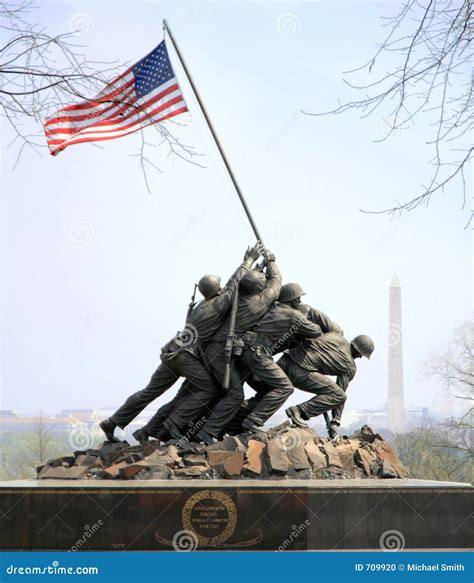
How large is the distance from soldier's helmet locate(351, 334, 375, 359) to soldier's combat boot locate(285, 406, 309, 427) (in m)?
1.34

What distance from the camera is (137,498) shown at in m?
11.6

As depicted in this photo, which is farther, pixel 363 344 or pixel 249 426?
pixel 363 344

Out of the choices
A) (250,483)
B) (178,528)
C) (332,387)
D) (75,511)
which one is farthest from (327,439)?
(75,511)

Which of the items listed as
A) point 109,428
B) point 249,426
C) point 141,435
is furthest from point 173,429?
point 249,426

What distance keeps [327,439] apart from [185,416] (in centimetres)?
199

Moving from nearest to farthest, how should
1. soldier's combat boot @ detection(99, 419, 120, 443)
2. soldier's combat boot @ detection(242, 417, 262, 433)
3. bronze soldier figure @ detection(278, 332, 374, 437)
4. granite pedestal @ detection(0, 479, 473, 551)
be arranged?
granite pedestal @ detection(0, 479, 473, 551)
soldier's combat boot @ detection(242, 417, 262, 433)
bronze soldier figure @ detection(278, 332, 374, 437)
soldier's combat boot @ detection(99, 419, 120, 443)

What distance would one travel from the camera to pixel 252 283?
44.7 feet

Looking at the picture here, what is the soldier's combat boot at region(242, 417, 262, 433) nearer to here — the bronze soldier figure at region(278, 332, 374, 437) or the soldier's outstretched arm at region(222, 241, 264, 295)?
the bronze soldier figure at region(278, 332, 374, 437)

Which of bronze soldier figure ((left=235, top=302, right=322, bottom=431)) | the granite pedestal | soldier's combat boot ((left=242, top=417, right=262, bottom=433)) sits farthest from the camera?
bronze soldier figure ((left=235, top=302, right=322, bottom=431))

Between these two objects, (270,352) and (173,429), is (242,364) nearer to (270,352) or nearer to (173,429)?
(270,352)

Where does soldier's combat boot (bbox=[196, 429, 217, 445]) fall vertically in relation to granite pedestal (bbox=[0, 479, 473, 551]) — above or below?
above

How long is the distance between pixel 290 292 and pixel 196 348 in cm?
155

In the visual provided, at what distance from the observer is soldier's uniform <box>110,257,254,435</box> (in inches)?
536

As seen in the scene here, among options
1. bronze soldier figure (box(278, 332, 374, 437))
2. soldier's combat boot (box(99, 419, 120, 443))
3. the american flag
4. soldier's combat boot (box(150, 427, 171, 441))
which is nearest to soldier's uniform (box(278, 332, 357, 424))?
bronze soldier figure (box(278, 332, 374, 437))
